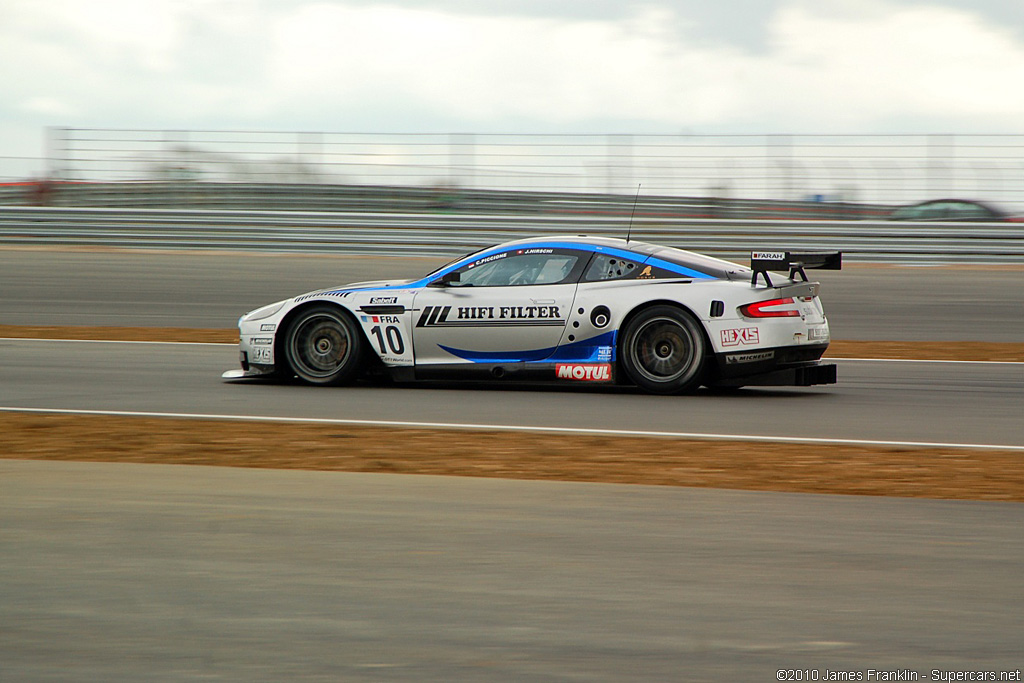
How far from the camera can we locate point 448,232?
2144cm

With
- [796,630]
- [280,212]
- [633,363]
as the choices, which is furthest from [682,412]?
[280,212]

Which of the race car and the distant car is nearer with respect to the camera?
the race car

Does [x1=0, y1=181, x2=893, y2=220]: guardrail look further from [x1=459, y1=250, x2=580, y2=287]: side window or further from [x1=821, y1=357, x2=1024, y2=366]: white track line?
[x1=459, y1=250, x2=580, y2=287]: side window

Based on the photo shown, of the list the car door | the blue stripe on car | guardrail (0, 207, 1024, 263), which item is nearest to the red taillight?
the blue stripe on car

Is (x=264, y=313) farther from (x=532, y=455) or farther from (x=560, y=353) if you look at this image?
(x=532, y=455)

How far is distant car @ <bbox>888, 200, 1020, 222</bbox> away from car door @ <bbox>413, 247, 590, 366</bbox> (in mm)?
12422

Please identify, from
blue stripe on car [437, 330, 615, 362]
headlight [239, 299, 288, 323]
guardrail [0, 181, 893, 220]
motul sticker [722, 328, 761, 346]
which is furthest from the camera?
guardrail [0, 181, 893, 220]

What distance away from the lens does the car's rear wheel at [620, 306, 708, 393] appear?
891cm

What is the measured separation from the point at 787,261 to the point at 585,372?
5.70 ft

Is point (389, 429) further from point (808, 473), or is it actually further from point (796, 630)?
point (796, 630)

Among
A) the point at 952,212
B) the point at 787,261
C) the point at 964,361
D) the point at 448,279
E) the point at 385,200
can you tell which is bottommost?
the point at 964,361

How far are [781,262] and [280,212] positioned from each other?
15.3 metres

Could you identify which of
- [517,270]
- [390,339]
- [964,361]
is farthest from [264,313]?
[964,361]

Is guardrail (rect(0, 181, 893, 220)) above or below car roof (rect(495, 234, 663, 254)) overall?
above
